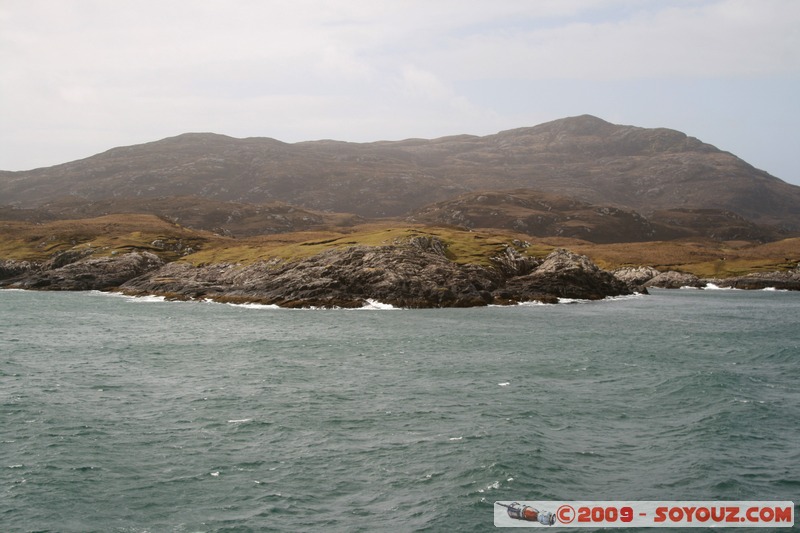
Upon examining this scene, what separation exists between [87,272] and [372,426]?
128 meters

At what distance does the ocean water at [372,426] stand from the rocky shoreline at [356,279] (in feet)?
118

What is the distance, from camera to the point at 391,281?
337 ft

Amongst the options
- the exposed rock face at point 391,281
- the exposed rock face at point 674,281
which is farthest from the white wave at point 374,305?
the exposed rock face at point 674,281

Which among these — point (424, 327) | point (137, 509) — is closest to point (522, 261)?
point (424, 327)

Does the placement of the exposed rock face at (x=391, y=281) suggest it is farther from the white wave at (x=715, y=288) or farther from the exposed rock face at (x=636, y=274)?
the white wave at (x=715, y=288)

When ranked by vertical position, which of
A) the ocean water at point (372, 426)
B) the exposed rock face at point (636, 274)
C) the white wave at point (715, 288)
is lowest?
the ocean water at point (372, 426)

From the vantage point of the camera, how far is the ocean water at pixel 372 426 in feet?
74.8

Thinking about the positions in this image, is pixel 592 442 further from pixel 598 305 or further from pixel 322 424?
pixel 598 305

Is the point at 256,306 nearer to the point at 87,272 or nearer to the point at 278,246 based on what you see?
the point at 278,246

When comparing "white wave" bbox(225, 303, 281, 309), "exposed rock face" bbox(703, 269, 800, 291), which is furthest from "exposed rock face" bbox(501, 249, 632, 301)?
"exposed rock face" bbox(703, 269, 800, 291)

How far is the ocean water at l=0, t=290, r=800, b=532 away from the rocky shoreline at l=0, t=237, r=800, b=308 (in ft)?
118

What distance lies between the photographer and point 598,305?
107m

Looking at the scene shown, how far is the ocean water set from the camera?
22.8m

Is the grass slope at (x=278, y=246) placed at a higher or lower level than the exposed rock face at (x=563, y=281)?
higher
